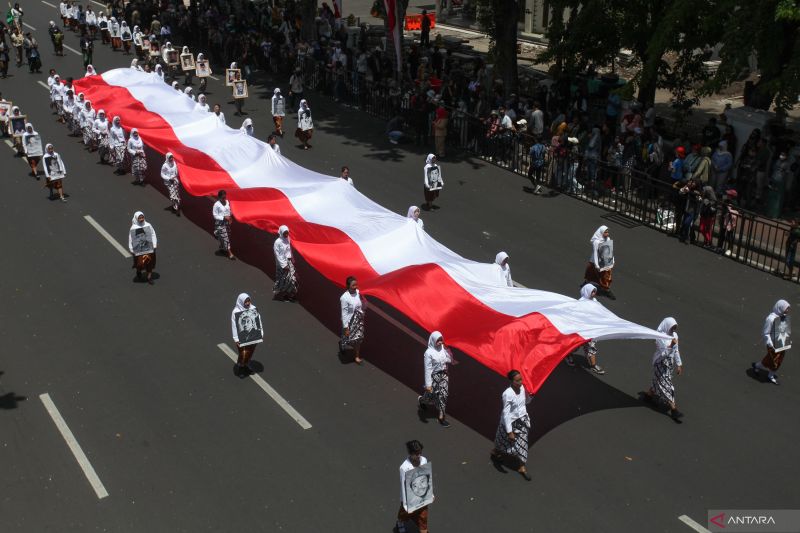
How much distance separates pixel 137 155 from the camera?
923 inches

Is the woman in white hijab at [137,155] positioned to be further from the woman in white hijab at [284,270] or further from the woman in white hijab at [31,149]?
the woman in white hijab at [284,270]

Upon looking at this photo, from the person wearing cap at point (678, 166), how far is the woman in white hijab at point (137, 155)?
44.6 feet

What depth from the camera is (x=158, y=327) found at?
651 inches

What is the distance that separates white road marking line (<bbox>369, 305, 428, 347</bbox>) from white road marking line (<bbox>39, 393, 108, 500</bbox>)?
5.82m

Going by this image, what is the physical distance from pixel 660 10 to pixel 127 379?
18.4 m

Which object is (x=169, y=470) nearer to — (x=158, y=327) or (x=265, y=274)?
(x=158, y=327)

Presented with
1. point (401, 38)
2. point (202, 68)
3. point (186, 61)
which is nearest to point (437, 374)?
point (401, 38)

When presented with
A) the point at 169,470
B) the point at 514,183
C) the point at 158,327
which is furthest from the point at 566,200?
the point at 169,470

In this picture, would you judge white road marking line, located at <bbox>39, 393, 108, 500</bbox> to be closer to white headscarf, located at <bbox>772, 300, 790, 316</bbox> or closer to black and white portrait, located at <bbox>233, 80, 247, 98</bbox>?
white headscarf, located at <bbox>772, 300, 790, 316</bbox>

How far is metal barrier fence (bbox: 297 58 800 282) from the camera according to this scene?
19.4 m

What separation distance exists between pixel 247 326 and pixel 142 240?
4620 mm

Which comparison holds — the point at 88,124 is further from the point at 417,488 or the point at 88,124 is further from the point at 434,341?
the point at 417,488

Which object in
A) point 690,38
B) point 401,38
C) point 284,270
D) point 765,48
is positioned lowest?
point 284,270

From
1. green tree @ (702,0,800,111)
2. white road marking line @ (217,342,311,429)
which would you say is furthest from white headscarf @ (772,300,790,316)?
green tree @ (702,0,800,111)
